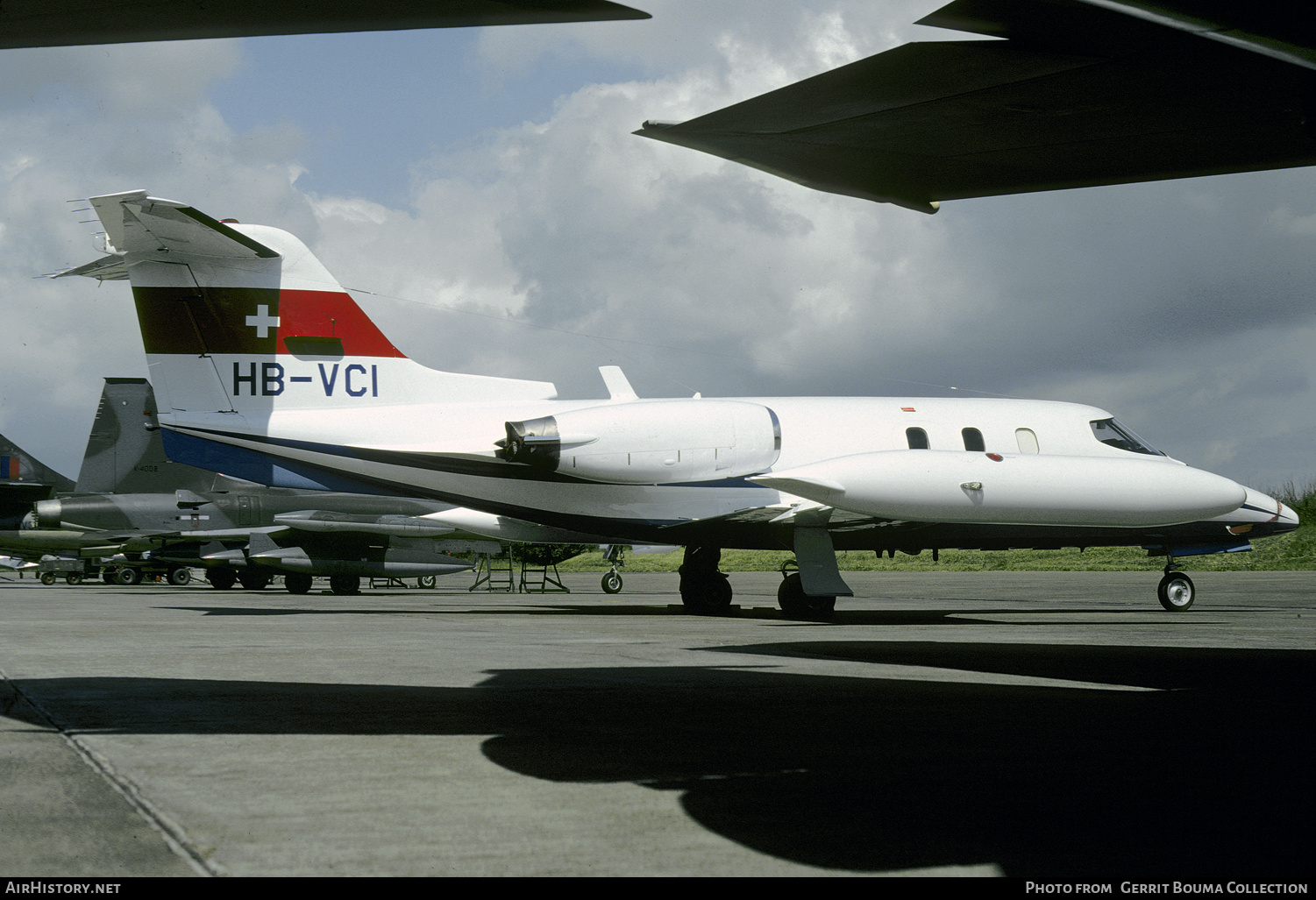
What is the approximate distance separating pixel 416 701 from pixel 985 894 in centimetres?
455

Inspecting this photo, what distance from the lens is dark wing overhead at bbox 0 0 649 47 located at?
155 inches

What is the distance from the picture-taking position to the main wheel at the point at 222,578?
33.4 metres

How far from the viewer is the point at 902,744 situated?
536cm

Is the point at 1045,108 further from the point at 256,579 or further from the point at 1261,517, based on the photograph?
the point at 256,579

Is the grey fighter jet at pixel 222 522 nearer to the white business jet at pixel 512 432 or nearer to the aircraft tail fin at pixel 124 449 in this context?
the aircraft tail fin at pixel 124 449

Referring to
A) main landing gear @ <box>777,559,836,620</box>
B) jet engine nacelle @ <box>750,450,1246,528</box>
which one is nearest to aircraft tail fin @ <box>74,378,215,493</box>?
main landing gear @ <box>777,559,836,620</box>

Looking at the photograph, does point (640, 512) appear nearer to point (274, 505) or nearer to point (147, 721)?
point (147, 721)

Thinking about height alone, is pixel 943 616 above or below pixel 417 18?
below

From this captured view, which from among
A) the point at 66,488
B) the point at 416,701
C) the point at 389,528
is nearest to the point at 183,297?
the point at 416,701

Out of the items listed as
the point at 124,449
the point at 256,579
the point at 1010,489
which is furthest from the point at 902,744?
the point at 124,449

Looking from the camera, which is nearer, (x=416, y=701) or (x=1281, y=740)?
(x=1281, y=740)

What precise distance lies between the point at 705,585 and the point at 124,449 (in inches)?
980

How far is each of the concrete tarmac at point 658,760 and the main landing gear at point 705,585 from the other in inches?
249

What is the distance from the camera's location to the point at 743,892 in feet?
9.89
